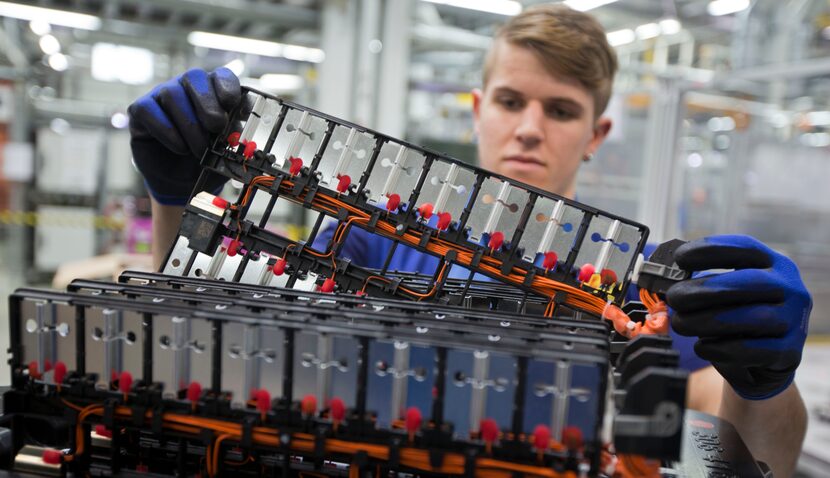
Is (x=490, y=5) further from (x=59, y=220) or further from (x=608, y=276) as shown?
(x=59, y=220)

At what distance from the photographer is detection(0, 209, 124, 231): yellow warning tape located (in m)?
6.59

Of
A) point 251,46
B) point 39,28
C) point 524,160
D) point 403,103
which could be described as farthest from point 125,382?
point 39,28

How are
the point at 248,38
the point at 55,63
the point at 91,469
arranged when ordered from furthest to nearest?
the point at 55,63 → the point at 248,38 → the point at 91,469

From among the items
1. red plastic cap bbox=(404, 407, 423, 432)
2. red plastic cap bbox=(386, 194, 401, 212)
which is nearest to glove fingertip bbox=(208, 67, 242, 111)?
red plastic cap bbox=(386, 194, 401, 212)

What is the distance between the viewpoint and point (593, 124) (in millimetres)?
2053

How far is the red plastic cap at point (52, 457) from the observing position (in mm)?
929

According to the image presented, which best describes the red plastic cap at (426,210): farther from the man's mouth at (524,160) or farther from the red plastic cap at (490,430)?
the man's mouth at (524,160)

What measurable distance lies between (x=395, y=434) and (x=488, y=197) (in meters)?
0.57

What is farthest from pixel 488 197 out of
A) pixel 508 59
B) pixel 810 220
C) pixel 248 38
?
pixel 248 38

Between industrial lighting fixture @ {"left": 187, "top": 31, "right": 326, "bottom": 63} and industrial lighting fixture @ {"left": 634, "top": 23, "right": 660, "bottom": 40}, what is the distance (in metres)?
4.03

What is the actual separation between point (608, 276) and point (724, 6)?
6.12 metres

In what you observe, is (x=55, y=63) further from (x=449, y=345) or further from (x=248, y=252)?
(x=449, y=345)

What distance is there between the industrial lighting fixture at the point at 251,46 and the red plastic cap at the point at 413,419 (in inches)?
244

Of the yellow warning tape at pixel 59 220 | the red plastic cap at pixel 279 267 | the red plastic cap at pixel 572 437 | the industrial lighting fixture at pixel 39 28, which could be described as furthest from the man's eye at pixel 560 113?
the yellow warning tape at pixel 59 220
